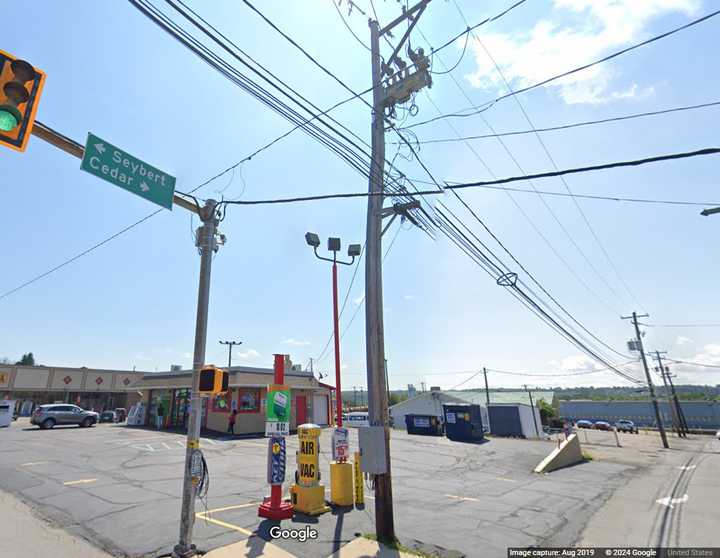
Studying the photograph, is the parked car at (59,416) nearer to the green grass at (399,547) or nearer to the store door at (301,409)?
the store door at (301,409)

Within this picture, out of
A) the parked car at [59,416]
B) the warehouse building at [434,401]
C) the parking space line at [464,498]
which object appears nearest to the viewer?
the parking space line at [464,498]

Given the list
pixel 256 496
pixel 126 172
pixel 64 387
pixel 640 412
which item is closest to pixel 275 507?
pixel 256 496

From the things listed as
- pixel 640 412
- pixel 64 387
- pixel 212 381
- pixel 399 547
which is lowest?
pixel 640 412

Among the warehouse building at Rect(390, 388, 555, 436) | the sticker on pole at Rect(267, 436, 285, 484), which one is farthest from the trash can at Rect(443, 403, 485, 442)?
the sticker on pole at Rect(267, 436, 285, 484)

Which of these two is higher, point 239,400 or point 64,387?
point 64,387

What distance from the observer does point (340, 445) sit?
29.3 ft

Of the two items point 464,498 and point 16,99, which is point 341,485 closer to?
point 464,498

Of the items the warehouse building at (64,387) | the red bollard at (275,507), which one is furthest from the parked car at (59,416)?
the red bollard at (275,507)

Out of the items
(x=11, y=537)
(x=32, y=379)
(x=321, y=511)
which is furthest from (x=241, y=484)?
(x=32, y=379)

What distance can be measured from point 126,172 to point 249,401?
21054 mm

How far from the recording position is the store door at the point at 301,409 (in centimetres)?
2670

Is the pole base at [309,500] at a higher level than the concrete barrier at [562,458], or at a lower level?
higher

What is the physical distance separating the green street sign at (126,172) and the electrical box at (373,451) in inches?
208

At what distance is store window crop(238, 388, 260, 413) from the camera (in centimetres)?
2361
